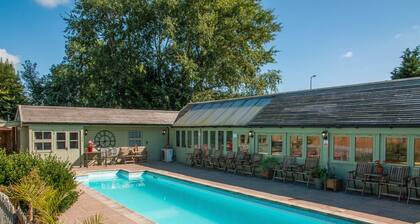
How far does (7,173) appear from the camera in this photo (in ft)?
25.9

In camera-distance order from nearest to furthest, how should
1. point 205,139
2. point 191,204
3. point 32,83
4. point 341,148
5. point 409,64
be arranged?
point 191,204, point 341,148, point 205,139, point 409,64, point 32,83

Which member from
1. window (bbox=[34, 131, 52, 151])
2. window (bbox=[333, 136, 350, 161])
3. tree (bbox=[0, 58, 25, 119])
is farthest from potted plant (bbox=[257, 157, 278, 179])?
tree (bbox=[0, 58, 25, 119])

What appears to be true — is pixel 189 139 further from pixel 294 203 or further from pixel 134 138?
pixel 294 203

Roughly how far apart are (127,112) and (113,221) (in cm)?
1338

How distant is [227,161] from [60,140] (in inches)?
337

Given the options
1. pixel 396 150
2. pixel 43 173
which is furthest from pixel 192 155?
pixel 43 173

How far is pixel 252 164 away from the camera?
1452 cm

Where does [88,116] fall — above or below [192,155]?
above

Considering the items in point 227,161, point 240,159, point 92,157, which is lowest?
point 92,157

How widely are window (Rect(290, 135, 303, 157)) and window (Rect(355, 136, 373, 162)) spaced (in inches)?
89.6

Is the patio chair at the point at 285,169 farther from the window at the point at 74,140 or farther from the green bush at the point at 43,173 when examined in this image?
the window at the point at 74,140

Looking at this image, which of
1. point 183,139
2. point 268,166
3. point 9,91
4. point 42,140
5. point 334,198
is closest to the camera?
point 334,198

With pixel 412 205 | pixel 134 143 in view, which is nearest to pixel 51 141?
pixel 134 143

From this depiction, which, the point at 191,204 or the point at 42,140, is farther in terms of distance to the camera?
the point at 42,140
